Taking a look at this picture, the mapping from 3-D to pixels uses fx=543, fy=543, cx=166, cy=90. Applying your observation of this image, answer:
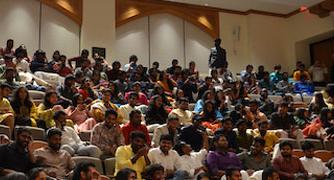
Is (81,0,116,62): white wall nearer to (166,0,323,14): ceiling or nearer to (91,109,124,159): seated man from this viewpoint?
(166,0,323,14): ceiling

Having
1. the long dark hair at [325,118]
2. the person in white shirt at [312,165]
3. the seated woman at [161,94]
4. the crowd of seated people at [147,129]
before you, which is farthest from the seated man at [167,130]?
the long dark hair at [325,118]

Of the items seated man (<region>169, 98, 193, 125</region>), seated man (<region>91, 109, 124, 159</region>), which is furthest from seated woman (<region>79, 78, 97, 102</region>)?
seated man (<region>91, 109, 124, 159</region>)

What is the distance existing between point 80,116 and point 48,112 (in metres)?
0.62

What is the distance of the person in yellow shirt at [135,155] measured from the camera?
504 centimetres

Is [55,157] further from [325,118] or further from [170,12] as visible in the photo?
[170,12]

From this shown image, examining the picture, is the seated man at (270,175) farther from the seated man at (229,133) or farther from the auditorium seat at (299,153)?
the auditorium seat at (299,153)

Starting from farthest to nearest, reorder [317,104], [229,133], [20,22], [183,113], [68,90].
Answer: [20,22], [317,104], [68,90], [183,113], [229,133]

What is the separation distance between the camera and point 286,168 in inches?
231

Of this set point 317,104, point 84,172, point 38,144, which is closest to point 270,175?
point 84,172

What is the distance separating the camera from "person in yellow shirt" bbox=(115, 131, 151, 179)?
198 inches

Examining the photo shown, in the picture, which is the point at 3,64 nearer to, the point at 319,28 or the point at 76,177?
the point at 76,177

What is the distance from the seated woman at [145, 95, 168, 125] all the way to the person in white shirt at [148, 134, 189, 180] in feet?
5.31

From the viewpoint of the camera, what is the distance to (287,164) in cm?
590

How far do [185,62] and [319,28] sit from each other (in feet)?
11.4
